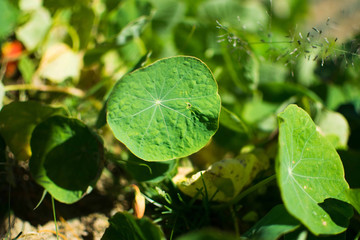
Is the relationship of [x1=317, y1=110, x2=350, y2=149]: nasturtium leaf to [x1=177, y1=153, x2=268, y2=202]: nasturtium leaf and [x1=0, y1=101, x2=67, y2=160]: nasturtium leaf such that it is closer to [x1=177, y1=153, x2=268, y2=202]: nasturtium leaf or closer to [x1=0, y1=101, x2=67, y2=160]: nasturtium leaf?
[x1=177, y1=153, x2=268, y2=202]: nasturtium leaf

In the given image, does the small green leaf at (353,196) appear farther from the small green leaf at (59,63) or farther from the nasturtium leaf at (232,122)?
the small green leaf at (59,63)

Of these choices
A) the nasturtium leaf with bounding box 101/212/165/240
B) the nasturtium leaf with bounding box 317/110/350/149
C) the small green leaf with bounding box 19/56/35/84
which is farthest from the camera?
the small green leaf with bounding box 19/56/35/84

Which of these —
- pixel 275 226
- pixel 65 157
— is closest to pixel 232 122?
pixel 275 226

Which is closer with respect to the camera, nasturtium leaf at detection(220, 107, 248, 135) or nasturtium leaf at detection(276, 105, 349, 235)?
nasturtium leaf at detection(276, 105, 349, 235)

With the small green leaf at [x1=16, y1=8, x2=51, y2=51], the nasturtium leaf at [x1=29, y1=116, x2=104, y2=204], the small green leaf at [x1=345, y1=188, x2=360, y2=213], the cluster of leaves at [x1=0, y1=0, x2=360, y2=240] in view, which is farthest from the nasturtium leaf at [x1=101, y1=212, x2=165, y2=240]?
the small green leaf at [x1=16, y1=8, x2=51, y2=51]

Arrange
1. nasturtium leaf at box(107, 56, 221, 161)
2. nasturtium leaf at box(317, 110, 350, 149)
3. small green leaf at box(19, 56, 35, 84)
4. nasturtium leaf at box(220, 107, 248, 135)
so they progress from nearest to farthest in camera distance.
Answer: nasturtium leaf at box(107, 56, 221, 161)
nasturtium leaf at box(220, 107, 248, 135)
nasturtium leaf at box(317, 110, 350, 149)
small green leaf at box(19, 56, 35, 84)

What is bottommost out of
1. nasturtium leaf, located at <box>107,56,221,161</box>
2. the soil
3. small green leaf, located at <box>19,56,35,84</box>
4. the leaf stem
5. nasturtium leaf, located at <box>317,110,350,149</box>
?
the soil

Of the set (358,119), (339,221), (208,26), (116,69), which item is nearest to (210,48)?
(208,26)

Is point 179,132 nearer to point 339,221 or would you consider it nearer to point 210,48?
point 339,221
